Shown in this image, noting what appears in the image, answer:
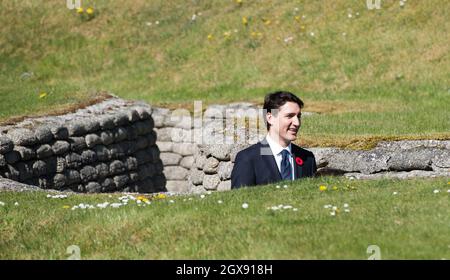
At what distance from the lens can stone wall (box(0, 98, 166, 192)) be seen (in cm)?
1955

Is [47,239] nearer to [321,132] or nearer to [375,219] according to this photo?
[375,219]

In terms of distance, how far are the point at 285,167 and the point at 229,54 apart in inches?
664

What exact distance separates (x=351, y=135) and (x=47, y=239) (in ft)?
29.1

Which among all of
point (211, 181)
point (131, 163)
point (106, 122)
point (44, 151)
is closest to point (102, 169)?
point (106, 122)

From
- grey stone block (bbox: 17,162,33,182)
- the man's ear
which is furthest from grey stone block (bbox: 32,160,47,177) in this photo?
the man's ear

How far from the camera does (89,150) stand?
22.0 meters

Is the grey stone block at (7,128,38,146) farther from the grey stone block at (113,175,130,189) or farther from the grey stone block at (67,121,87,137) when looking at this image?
the grey stone block at (113,175,130,189)

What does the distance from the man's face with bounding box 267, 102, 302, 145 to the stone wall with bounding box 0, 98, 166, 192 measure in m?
7.56

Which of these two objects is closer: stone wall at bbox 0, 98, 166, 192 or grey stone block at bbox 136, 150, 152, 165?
stone wall at bbox 0, 98, 166, 192

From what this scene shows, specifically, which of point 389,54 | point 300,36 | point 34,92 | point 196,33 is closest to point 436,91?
point 389,54

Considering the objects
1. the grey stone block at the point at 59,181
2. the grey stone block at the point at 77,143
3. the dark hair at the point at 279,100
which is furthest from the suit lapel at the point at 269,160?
the grey stone block at the point at 77,143

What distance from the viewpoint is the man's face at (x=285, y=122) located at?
43.2 feet

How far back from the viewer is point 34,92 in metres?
27.4

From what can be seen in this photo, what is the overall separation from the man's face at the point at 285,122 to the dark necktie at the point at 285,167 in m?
0.29
